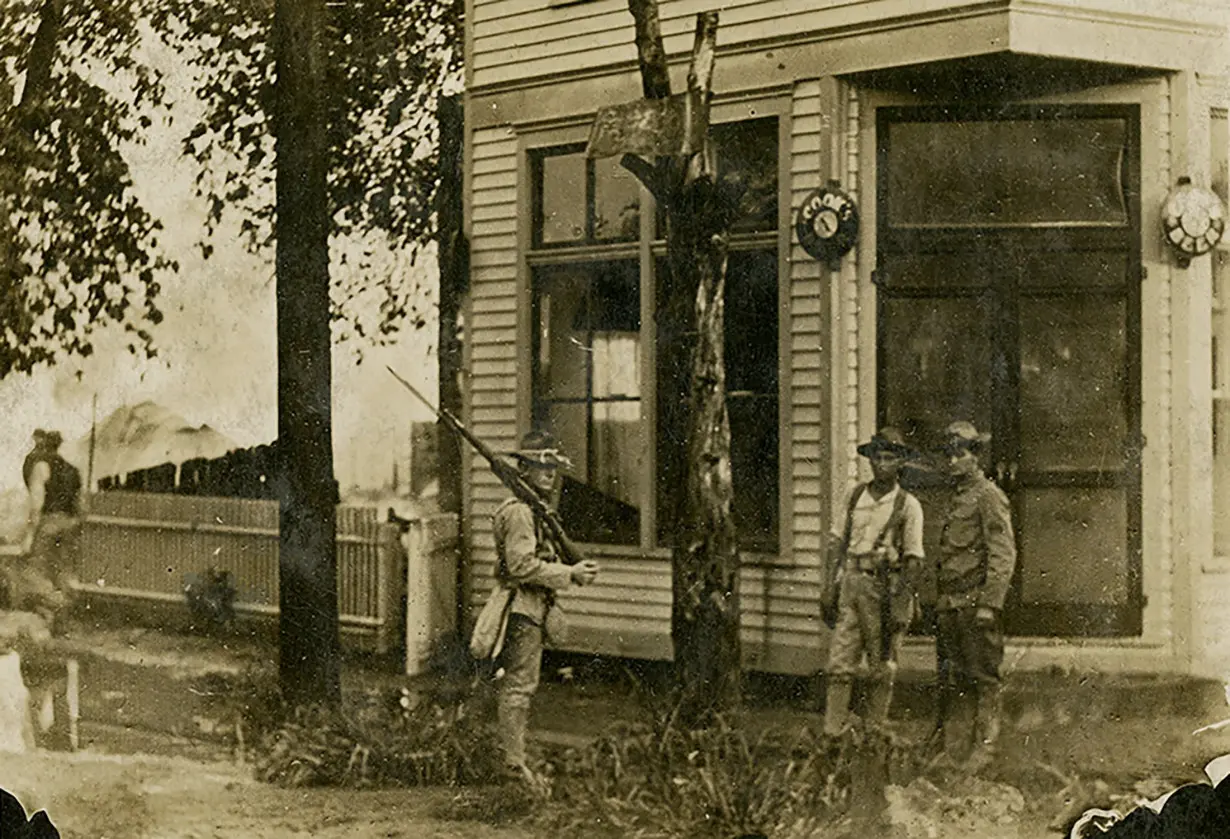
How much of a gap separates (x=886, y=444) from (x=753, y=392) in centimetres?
31

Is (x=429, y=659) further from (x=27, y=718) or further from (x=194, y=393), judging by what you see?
(x=27, y=718)

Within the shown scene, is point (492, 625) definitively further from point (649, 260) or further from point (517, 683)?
point (649, 260)

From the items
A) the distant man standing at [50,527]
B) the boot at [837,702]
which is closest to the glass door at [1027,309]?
the boot at [837,702]

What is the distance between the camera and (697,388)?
2.99 metres

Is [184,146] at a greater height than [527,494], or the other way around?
[184,146]

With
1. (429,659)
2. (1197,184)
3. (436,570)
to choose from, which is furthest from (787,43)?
(429,659)

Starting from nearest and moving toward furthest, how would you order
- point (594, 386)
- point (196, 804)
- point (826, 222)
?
point (826, 222) → point (594, 386) → point (196, 804)

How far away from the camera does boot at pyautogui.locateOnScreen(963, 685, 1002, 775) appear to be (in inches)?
120

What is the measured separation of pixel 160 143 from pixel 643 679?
181cm

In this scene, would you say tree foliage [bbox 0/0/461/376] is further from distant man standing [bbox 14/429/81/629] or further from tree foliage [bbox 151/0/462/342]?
distant man standing [bbox 14/429/81/629]

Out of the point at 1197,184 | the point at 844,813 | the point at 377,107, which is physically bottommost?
the point at 844,813

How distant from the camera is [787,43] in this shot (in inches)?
118

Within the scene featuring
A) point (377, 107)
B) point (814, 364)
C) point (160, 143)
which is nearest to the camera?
point (814, 364)

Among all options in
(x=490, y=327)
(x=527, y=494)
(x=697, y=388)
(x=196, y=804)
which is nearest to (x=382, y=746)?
(x=196, y=804)
